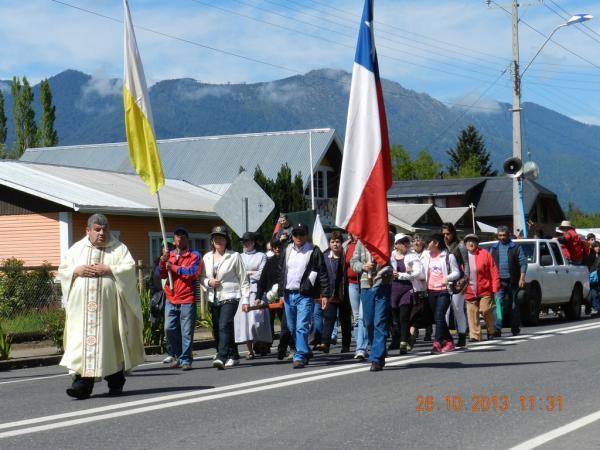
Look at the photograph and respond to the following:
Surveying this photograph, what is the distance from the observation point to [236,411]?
9.80 metres

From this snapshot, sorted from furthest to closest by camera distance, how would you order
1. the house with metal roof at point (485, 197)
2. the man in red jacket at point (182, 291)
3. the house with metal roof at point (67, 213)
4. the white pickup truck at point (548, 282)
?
1. the house with metal roof at point (485, 197)
2. the house with metal roof at point (67, 213)
3. the white pickup truck at point (548, 282)
4. the man in red jacket at point (182, 291)

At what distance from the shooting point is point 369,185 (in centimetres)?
1303

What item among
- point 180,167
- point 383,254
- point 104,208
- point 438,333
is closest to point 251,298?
point 438,333

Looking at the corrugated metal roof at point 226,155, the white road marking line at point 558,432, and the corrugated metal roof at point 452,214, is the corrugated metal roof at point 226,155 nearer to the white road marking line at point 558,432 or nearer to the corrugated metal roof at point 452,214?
the corrugated metal roof at point 452,214

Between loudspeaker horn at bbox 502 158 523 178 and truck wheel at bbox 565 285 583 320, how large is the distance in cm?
684

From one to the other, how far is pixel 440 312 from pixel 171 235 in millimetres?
19235

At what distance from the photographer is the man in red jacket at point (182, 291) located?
13.9m

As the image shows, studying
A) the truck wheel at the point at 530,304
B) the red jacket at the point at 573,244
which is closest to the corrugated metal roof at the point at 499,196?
the red jacket at the point at 573,244

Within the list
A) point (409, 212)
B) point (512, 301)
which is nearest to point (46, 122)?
point (409, 212)

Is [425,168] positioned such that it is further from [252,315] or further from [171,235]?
[252,315]

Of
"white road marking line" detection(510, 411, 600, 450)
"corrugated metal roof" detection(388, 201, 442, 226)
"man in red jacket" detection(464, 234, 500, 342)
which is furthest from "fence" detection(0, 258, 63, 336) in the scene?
"corrugated metal roof" detection(388, 201, 442, 226)

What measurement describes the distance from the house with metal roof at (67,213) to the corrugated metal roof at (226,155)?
31.0ft

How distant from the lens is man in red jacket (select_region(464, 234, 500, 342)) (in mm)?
18250

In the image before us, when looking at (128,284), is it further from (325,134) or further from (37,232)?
(325,134)
